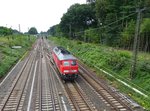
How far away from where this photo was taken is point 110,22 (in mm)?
59469

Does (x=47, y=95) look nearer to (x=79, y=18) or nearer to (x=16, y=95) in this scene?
(x=16, y=95)

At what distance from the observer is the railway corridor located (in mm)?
17094

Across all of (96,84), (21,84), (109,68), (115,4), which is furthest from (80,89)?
(115,4)

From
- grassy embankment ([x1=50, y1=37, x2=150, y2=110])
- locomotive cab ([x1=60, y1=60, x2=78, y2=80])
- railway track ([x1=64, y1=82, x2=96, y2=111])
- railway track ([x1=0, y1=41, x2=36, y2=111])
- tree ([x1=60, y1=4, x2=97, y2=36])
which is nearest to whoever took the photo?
railway track ([x1=64, y1=82, x2=96, y2=111])

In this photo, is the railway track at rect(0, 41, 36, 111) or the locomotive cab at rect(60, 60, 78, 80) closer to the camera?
the railway track at rect(0, 41, 36, 111)

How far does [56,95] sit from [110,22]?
4312cm

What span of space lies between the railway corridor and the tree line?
1471 centimetres

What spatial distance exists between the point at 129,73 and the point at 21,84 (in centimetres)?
1258

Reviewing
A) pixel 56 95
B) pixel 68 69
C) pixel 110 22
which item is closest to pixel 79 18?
pixel 110 22

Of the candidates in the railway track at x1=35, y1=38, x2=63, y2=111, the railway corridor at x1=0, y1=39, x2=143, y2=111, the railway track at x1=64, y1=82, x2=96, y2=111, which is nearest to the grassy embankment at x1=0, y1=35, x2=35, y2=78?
the railway corridor at x1=0, y1=39, x2=143, y2=111

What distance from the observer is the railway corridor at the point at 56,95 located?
17.1 meters

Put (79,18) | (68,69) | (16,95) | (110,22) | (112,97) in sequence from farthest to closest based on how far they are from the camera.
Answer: (79,18), (110,22), (68,69), (16,95), (112,97)

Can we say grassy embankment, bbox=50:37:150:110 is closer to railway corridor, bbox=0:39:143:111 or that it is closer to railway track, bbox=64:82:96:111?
railway corridor, bbox=0:39:143:111

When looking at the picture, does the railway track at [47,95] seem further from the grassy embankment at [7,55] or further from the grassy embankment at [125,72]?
the grassy embankment at [125,72]
